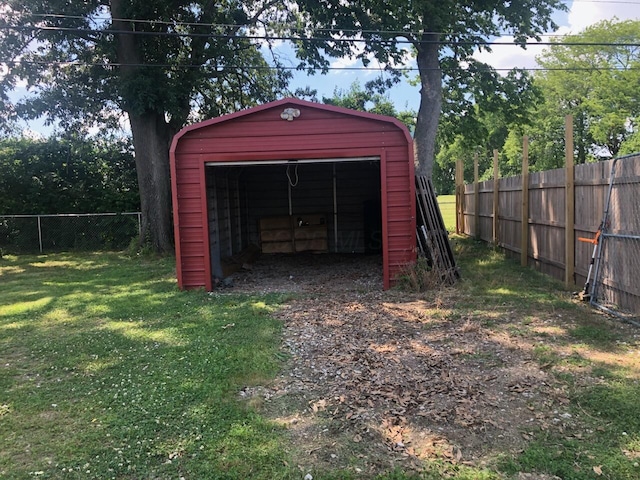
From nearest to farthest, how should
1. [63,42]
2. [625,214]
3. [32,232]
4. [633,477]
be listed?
1. [633,477]
2. [625,214]
3. [63,42]
4. [32,232]

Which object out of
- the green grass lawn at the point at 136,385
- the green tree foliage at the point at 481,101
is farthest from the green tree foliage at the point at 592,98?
the green grass lawn at the point at 136,385

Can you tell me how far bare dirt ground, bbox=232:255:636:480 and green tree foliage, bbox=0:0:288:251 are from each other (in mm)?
8862

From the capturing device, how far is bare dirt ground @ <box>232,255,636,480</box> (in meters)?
3.09

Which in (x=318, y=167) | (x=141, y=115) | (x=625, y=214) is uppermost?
(x=141, y=115)

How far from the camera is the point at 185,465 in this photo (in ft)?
9.62

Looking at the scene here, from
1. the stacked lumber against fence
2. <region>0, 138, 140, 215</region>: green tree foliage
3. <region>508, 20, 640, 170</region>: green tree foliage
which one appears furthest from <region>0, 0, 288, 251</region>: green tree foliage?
<region>508, 20, 640, 170</region>: green tree foliage

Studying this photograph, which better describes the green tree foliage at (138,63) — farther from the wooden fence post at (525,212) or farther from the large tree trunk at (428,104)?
the wooden fence post at (525,212)

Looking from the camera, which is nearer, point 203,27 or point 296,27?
point 203,27

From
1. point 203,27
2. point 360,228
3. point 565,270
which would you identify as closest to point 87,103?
point 203,27

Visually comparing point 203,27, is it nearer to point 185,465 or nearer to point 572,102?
point 185,465

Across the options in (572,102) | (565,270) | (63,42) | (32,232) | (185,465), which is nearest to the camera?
(185,465)

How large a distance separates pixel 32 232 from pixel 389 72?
1341 centimetres

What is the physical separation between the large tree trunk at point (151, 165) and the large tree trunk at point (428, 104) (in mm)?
7545

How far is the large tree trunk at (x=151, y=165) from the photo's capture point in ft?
44.5
